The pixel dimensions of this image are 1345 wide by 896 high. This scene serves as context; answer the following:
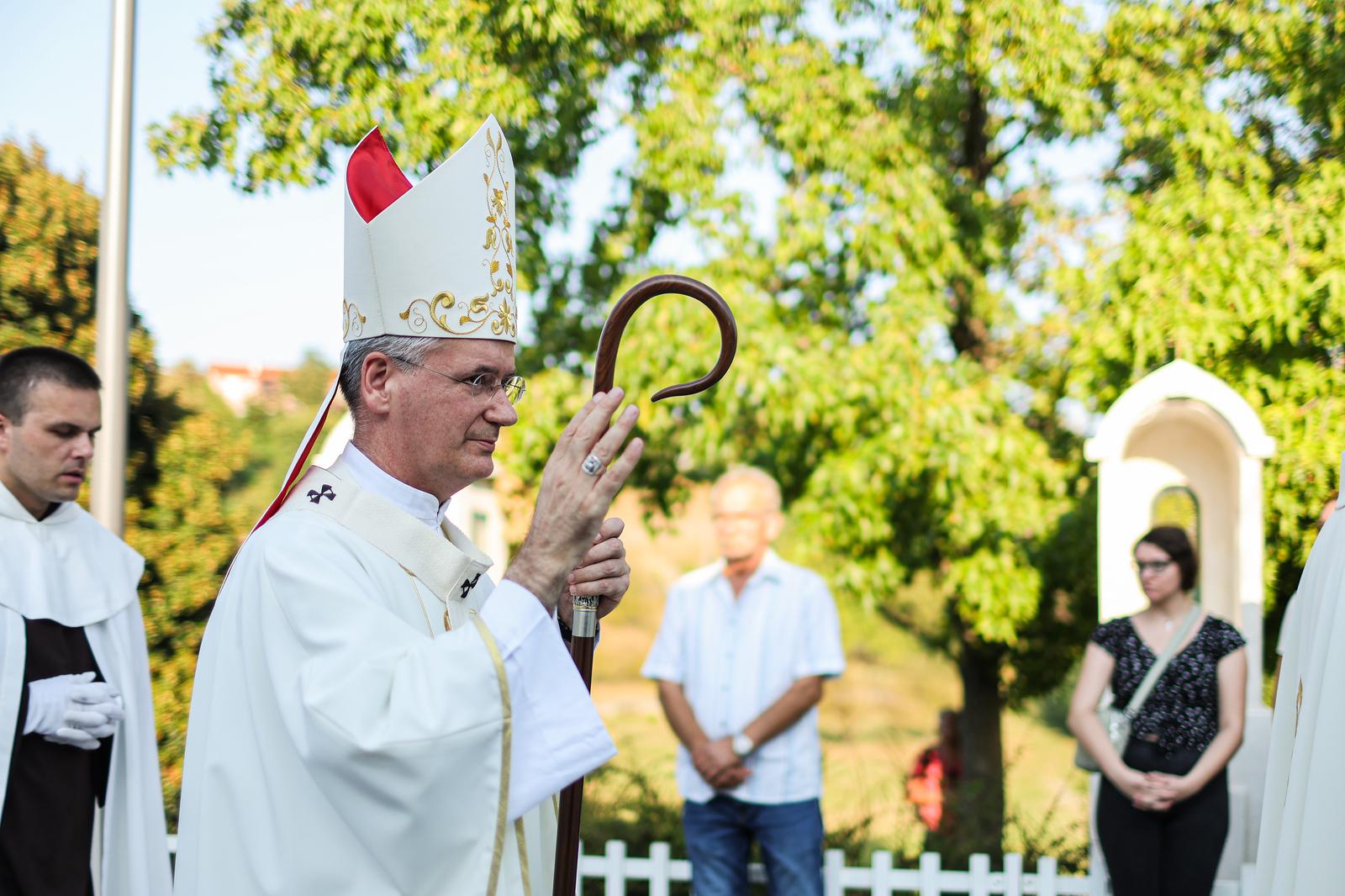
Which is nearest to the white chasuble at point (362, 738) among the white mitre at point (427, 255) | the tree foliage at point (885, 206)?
the white mitre at point (427, 255)

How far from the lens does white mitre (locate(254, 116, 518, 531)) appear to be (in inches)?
86.5

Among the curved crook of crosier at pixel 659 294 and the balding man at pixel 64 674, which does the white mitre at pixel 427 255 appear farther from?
the balding man at pixel 64 674

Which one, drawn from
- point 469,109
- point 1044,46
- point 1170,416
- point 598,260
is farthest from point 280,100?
point 1170,416

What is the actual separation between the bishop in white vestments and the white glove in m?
1.58

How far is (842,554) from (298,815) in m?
5.77

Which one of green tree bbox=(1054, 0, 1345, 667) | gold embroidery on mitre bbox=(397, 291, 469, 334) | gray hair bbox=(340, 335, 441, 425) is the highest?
green tree bbox=(1054, 0, 1345, 667)

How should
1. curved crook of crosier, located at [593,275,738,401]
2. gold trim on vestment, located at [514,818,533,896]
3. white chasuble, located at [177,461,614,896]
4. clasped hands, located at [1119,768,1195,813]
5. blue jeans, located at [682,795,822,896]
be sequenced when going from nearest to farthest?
white chasuble, located at [177,461,614,896] → gold trim on vestment, located at [514,818,533,896] → curved crook of crosier, located at [593,275,738,401] → clasped hands, located at [1119,768,1195,813] → blue jeans, located at [682,795,822,896]

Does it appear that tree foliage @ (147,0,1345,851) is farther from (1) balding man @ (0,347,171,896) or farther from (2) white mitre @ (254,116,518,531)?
(2) white mitre @ (254,116,518,531)

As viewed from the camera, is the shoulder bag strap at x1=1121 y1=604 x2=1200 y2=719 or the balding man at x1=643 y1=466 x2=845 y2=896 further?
the balding man at x1=643 y1=466 x2=845 y2=896

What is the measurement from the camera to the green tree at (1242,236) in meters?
6.54

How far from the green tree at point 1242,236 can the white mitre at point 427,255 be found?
534cm

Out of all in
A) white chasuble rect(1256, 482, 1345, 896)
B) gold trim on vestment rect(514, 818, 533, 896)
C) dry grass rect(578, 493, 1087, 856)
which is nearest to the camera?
gold trim on vestment rect(514, 818, 533, 896)

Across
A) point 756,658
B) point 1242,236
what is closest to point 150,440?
point 756,658

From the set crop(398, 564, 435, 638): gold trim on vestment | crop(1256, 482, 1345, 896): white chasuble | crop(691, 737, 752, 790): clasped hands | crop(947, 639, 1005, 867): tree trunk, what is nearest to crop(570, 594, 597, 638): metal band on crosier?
crop(398, 564, 435, 638): gold trim on vestment
